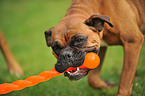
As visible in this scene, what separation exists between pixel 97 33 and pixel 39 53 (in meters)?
4.81

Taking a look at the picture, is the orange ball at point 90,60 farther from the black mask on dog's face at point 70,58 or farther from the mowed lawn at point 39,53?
the mowed lawn at point 39,53

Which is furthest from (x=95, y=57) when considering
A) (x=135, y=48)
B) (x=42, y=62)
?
(x=42, y=62)

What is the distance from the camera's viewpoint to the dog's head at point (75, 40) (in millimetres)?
2996

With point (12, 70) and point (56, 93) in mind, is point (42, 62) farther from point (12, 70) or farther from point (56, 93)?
point (56, 93)

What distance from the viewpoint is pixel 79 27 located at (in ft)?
10.2

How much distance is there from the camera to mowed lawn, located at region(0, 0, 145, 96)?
4170 mm

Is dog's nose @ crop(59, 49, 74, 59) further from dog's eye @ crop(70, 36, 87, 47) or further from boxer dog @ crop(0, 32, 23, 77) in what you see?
boxer dog @ crop(0, 32, 23, 77)

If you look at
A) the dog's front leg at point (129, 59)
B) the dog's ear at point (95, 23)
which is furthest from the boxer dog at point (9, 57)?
the dog's front leg at point (129, 59)

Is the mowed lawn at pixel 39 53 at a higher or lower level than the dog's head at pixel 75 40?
lower

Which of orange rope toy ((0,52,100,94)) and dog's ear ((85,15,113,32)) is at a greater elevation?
dog's ear ((85,15,113,32))

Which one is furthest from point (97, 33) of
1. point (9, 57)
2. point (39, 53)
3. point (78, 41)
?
point (39, 53)

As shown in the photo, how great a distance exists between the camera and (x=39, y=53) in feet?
25.4

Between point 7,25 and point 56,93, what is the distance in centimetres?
917

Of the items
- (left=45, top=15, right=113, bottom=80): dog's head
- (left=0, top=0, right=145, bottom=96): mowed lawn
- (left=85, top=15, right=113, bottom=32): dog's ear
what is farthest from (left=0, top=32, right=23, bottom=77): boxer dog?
(left=85, top=15, right=113, bottom=32): dog's ear
